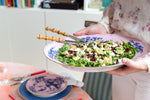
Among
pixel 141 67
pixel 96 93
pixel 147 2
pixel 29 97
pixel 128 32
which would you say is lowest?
pixel 96 93

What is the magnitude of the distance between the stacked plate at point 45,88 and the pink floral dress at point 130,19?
1.33ft

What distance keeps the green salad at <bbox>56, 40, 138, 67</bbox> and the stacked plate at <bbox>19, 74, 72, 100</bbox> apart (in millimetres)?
148

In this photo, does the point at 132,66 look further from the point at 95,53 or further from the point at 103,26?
the point at 103,26

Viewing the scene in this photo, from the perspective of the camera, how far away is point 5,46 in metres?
2.59

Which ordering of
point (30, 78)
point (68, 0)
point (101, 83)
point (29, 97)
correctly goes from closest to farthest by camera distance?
1. point (29, 97)
2. point (30, 78)
3. point (101, 83)
4. point (68, 0)

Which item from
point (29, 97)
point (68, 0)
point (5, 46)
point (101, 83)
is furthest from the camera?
point (5, 46)

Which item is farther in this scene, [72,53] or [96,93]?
[96,93]

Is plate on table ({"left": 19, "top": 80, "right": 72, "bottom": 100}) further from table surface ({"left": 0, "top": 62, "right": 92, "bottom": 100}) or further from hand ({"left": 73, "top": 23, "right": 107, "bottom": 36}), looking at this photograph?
hand ({"left": 73, "top": 23, "right": 107, "bottom": 36})

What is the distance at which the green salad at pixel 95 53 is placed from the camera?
0.90 m

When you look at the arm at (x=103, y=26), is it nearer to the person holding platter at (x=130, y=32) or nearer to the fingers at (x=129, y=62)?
Answer: the person holding platter at (x=130, y=32)

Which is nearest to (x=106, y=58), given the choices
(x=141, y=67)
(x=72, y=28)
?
(x=141, y=67)

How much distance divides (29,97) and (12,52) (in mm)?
1773

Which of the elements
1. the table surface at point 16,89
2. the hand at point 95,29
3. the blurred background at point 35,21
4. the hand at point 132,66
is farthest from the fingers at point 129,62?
the blurred background at point 35,21

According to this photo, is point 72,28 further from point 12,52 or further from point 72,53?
point 72,53
